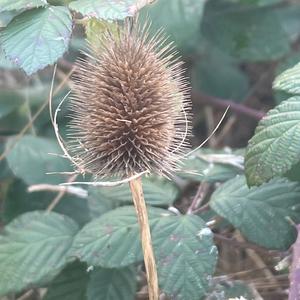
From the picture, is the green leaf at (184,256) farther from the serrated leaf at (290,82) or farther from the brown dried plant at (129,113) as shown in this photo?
the serrated leaf at (290,82)

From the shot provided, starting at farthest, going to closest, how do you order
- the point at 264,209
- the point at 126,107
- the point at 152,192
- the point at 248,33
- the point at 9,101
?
the point at 248,33
the point at 9,101
the point at 152,192
the point at 264,209
the point at 126,107

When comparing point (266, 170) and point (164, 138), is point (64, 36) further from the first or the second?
point (266, 170)

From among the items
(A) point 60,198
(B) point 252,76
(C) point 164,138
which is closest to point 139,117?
(C) point 164,138

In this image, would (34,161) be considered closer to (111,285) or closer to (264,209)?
(111,285)

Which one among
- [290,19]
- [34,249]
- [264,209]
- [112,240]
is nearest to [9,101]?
[34,249]

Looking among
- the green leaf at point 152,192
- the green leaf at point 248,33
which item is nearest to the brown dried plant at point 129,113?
the green leaf at point 152,192

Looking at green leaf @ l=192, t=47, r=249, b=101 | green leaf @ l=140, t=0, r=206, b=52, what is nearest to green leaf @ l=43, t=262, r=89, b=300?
green leaf @ l=140, t=0, r=206, b=52
